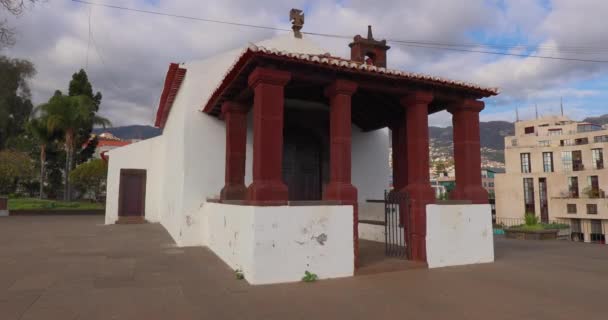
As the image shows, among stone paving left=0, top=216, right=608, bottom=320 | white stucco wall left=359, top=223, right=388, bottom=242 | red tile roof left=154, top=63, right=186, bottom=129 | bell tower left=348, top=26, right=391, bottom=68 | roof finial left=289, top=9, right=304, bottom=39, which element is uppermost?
roof finial left=289, top=9, right=304, bottom=39

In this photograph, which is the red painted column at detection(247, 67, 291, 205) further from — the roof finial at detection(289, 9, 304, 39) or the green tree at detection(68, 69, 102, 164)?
the green tree at detection(68, 69, 102, 164)

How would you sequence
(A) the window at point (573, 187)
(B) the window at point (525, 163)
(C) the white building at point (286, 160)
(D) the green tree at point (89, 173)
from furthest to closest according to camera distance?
(B) the window at point (525, 163) < (A) the window at point (573, 187) < (D) the green tree at point (89, 173) < (C) the white building at point (286, 160)

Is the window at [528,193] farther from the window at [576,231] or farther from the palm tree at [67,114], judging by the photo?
the palm tree at [67,114]

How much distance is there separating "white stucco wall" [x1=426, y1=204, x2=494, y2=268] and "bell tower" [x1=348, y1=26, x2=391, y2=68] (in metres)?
4.11

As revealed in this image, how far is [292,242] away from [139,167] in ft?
43.0

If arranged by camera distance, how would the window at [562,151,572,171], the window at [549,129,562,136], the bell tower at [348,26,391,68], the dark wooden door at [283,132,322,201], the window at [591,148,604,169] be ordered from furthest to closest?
the window at [549,129,562,136]
the window at [562,151,572,171]
the window at [591,148,604,169]
the dark wooden door at [283,132,322,201]
the bell tower at [348,26,391,68]

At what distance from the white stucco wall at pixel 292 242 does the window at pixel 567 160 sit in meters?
49.6

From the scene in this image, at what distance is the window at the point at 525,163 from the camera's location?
158ft

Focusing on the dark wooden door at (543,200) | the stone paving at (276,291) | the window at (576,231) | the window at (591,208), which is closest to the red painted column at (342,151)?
the stone paving at (276,291)

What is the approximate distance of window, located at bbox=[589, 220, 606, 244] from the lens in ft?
128

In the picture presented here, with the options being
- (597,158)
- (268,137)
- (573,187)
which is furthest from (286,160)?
(597,158)

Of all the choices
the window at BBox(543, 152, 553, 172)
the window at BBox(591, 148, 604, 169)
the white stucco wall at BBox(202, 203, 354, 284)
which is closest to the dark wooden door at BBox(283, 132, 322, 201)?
the white stucco wall at BBox(202, 203, 354, 284)

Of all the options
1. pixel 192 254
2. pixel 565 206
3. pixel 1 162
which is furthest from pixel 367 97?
pixel 565 206

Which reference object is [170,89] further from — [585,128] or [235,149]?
[585,128]
